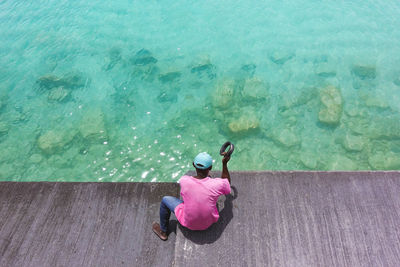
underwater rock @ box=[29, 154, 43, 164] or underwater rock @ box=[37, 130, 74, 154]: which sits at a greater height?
underwater rock @ box=[37, 130, 74, 154]

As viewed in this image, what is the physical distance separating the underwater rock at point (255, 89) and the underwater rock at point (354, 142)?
229cm

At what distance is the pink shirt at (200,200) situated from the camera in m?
3.04

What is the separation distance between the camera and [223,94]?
7625 millimetres

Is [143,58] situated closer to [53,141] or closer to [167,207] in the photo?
[53,141]

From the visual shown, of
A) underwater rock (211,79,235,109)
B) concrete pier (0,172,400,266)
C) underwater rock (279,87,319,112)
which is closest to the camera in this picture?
concrete pier (0,172,400,266)

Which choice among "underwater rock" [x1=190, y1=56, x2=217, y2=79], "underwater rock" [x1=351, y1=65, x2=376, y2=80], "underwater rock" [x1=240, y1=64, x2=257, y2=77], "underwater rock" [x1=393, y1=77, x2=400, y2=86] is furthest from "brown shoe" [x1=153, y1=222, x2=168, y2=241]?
"underwater rock" [x1=393, y1=77, x2=400, y2=86]

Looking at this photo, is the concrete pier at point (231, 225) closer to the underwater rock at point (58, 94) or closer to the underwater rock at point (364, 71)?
the underwater rock at point (58, 94)

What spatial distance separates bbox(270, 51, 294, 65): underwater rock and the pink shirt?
664 cm

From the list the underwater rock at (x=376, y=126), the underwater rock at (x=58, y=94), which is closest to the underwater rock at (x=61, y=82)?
the underwater rock at (x=58, y=94)

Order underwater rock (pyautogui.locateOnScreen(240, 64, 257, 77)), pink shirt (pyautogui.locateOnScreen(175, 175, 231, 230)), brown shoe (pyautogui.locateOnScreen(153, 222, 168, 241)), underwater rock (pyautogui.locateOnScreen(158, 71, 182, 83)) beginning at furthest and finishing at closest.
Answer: underwater rock (pyautogui.locateOnScreen(240, 64, 257, 77)) → underwater rock (pyautogui.locateOnScreen(158, 71, 182, 83)) → brown shoe (pyautogui.locateOnScreen(153, 222, 168, 241)) → pink shirt (pyautogui.locateOnScreen(175, 175, 231, 230))

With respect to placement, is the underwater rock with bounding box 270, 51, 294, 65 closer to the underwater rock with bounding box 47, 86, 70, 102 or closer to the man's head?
the underwater rock with bounding box 47, 86, 70, 102

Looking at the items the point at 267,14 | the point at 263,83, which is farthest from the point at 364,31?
the point at 263,83

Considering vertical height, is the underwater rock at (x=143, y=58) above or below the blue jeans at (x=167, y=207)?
below

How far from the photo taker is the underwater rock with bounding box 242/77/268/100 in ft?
24.8
